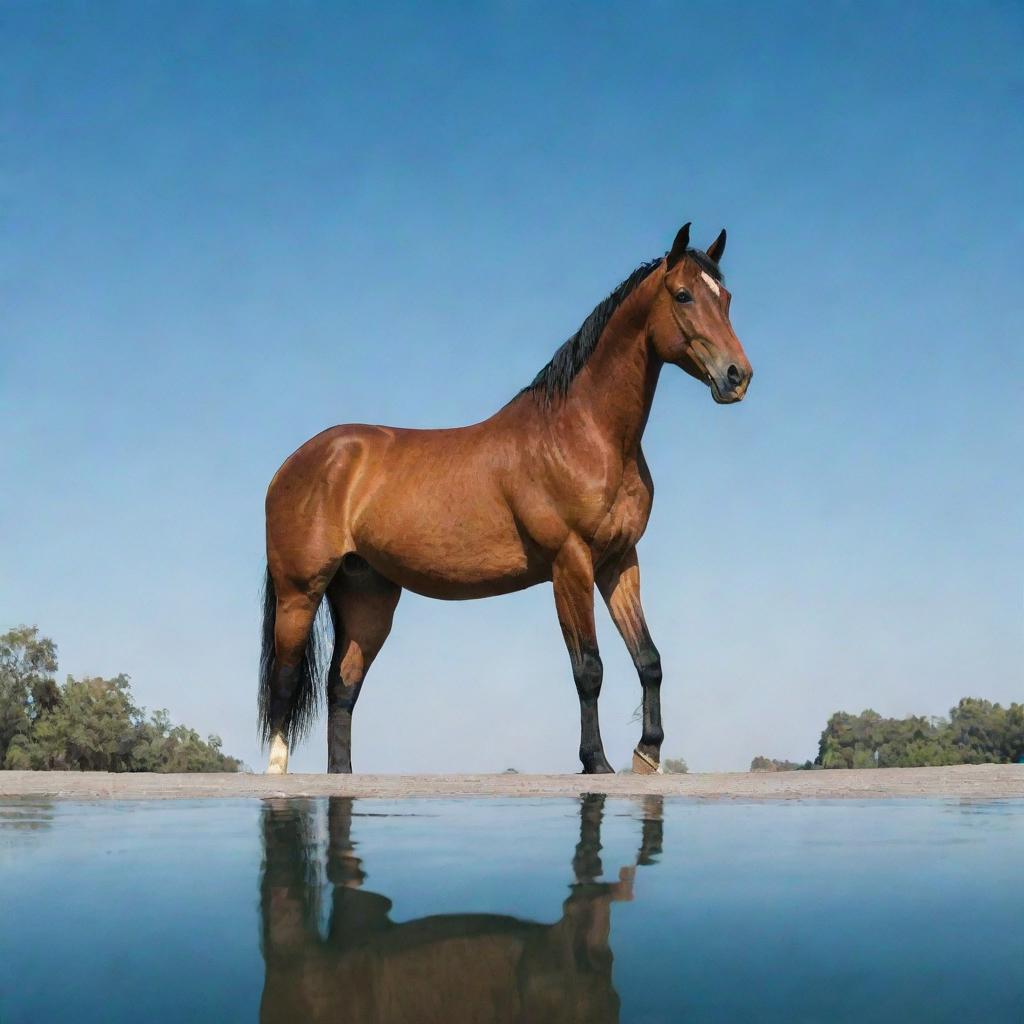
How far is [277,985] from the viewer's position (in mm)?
1625

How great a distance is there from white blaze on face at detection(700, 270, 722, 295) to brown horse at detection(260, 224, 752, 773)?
1 cm

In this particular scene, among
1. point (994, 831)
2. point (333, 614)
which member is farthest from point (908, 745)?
point (994, 831)

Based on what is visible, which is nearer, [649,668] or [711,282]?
[711,282]

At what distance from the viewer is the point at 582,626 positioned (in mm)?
7621

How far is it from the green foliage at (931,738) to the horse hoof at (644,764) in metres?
47.3

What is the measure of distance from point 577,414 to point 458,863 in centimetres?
554

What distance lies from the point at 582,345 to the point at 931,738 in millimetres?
54797

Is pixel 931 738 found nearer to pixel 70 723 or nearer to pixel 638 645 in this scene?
pixel 70 723

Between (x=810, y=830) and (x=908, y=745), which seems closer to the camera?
(x=810, y=830)

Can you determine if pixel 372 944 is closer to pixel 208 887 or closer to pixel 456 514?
pixel 208 887

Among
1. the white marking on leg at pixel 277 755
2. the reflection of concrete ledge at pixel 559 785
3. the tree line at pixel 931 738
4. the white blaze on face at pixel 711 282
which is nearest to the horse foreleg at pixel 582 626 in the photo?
the reflection of concrete ledge at pixel 559 785

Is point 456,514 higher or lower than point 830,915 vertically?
higher

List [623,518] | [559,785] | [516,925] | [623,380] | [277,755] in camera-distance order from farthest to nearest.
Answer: [277,755] → [623,380] → [623,518] → [559,785] → [516,925]

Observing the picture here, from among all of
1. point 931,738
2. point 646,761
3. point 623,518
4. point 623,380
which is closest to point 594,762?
point 646,761
